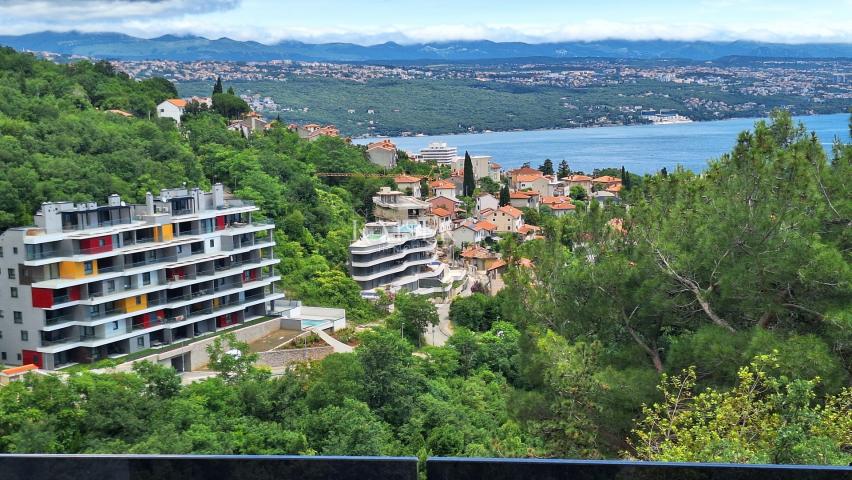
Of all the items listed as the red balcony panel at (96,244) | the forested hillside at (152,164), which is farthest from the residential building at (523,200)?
the red balcony panel at (96,244)

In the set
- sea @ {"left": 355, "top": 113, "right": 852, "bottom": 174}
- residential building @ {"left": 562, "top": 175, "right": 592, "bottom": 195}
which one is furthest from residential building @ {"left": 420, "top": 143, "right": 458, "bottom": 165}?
sea @ {"left": 355, "top": 113, "right": 852, "bottom": 174}

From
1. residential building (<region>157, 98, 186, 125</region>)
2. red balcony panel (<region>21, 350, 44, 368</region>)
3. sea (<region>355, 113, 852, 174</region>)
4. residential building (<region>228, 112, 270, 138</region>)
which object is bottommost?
sea (<region>355, 113, 852, 174</region>)

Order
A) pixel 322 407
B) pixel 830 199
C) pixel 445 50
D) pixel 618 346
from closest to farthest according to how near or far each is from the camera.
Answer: pixel 830 199
pixel 618 346
pixel 322 407
pixel 445 50

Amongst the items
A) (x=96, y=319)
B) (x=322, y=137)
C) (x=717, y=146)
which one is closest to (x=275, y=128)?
(x=322, y=137)

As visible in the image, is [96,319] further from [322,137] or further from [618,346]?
[322,137]

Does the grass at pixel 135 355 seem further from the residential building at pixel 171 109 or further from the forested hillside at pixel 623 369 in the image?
the residential building at pixel 171 109

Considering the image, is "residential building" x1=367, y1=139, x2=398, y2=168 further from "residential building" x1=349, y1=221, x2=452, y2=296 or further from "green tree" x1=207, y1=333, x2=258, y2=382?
"green tree" x1=207, y1=333, x2=258, y2=382

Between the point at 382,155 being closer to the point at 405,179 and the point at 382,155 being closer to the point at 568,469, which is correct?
the point at 405,179
